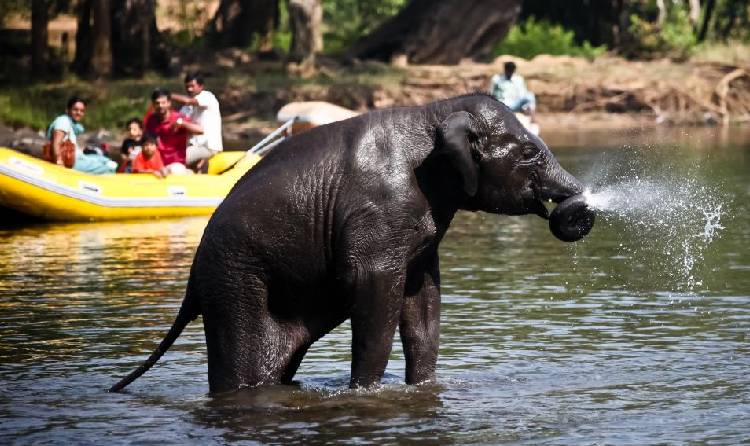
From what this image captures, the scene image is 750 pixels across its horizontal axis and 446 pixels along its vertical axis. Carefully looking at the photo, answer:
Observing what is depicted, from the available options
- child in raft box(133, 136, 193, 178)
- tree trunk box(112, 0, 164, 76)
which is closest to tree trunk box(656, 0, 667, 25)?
tree trunk box(112, 0, 164, 76)

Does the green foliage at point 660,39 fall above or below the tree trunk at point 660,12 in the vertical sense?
below

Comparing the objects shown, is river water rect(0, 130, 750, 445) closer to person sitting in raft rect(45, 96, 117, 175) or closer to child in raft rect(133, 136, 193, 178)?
person sitting in raft rect(45, 96, 117, 175)

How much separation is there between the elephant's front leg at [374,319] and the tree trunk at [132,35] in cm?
3128

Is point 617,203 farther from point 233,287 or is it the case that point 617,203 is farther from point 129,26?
point 129,26

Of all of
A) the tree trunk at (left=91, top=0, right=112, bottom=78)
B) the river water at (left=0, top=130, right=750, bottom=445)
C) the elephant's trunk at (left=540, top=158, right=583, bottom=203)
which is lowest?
the river water at (left=0, top=130, right=750, bottom=445)

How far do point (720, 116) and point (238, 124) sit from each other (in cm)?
1203

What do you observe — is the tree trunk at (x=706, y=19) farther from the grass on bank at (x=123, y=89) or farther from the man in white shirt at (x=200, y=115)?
the man in white shirt at (x=200, y=115)

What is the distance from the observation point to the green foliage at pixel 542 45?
47.1 metres

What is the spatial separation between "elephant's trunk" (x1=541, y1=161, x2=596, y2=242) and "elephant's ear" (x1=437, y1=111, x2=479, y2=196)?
47 centimetres

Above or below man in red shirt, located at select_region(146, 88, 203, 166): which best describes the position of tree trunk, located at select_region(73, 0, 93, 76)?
above

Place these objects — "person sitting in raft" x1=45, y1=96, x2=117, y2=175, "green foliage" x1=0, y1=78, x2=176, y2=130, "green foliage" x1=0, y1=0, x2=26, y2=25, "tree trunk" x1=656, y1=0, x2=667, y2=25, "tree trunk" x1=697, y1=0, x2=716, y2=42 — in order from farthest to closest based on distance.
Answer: "tree trunk" x1=656, y1=0, x2=667, y2=25
"tree trunk" x1=697, y1=0, x2=716, y2=42
"green foliage" x1=0, y1=0, x2=26, y2=25
"green foliage" x1=0, y1=78, x2=176, y2=130
"person sitting in raft" x1=45, y1=96, x2=117, y2=175

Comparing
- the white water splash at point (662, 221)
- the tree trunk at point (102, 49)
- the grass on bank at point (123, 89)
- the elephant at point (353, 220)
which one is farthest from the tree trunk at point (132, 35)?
the elephant at point (353, 220)

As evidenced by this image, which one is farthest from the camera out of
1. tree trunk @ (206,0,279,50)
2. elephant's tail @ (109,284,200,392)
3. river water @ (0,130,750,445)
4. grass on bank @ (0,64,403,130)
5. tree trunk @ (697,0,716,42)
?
tree trunk @ (697,0,716,42)

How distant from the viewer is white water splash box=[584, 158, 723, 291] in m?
9.59
